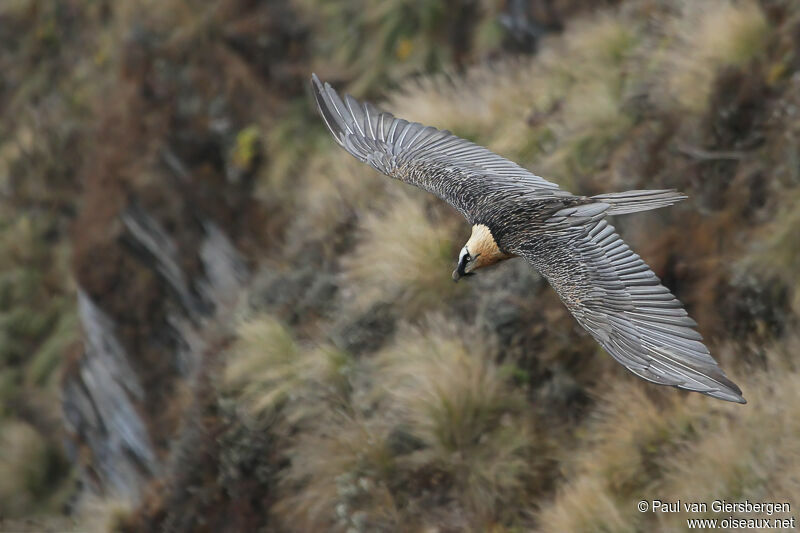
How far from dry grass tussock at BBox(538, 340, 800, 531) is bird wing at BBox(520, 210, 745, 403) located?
3.11 feet

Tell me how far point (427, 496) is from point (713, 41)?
11.7ft

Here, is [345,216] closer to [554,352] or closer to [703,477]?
[554,352]

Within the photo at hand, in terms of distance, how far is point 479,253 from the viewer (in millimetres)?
4891

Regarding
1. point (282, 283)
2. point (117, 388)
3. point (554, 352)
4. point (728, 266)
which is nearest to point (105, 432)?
point (117, 388)

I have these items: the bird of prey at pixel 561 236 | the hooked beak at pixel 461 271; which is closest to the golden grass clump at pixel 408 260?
the bird of prey at pixel 561 236

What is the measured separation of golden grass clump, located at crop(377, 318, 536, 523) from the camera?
545 cm

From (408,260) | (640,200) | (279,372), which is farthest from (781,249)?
(279,372)

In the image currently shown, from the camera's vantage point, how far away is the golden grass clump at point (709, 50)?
6281 mm

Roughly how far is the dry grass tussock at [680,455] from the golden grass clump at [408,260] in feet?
5.33

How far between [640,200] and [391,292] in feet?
9.53

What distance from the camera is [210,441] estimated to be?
23.0 ft

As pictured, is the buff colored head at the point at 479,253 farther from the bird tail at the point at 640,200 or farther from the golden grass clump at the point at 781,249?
the golden grass clump at the point at 781,249

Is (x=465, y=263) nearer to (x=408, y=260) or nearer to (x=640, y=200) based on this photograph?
(x=640, y=200)

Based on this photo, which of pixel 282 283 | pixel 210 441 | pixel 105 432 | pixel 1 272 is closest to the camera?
pixel 210 441
